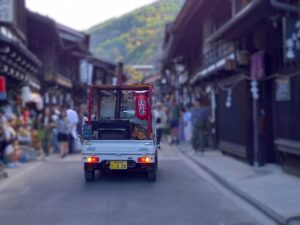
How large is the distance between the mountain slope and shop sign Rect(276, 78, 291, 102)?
89504mm

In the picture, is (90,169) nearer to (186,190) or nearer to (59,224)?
(186,190)

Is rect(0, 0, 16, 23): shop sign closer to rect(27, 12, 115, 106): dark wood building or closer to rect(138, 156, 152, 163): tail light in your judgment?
rect(138, 156, 152, 163): tail light

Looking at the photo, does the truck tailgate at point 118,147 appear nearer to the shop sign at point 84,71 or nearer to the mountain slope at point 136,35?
the shop sign at point 84,71

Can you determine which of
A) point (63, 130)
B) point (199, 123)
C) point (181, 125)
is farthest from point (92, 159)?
point (181, 125)

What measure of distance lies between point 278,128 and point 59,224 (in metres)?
7.75

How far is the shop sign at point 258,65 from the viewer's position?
1485 cm

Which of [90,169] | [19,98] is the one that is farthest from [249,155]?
[19,98]

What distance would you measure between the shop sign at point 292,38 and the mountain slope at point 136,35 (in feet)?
301

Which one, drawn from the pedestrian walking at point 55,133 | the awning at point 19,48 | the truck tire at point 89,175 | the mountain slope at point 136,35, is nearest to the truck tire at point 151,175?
the truck tire at point 89,175

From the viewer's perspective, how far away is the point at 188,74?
33938 millimetres

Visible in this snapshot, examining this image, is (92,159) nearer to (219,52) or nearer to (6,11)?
(6,11)

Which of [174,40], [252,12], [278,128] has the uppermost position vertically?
[174,40]

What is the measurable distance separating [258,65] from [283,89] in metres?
2.03

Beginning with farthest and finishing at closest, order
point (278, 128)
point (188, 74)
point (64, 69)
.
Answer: point (64, 69) → point (188, 74) → point (278, 128)
